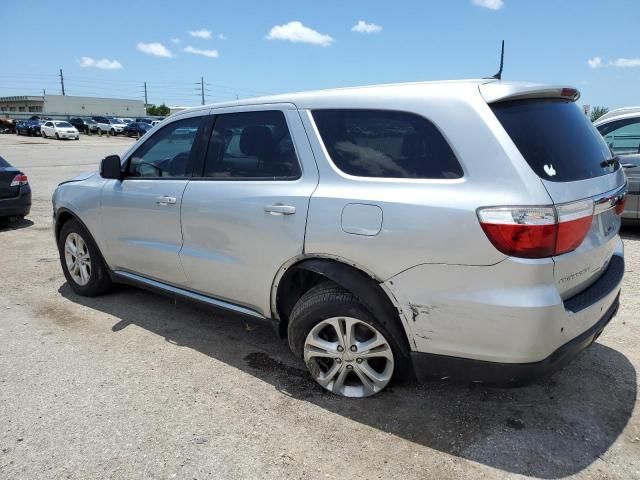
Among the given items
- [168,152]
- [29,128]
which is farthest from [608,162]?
[29,128]

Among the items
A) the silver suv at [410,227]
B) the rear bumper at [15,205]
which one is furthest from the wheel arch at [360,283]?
the rear bumper at [15,205]

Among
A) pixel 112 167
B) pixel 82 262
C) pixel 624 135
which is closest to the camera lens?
pixel 112 167

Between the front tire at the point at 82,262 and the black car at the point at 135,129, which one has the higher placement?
the front tire at the point at 82,262

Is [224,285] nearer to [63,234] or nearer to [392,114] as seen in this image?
[392,114]

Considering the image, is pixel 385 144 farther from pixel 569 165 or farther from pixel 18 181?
pixel 18 181

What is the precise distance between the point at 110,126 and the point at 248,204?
50927mm

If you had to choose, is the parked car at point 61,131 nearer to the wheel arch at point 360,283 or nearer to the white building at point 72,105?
the white building at point 72,105

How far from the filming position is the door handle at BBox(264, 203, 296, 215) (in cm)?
295

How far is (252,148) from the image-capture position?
3363mm

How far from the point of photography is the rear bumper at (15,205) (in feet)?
26.3

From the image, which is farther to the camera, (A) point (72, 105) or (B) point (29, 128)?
(A) point (72, 105)

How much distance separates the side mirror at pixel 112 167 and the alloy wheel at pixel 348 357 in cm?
222

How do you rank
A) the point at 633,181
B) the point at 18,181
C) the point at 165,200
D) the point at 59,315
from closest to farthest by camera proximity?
the point at 165,200
the point at 59,315
the point at 633,181
the point at 18,181

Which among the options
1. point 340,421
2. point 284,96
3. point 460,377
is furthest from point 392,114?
point 340,421
